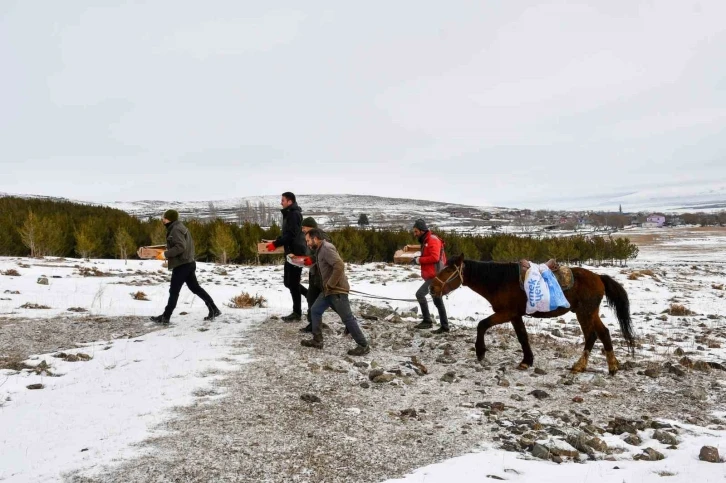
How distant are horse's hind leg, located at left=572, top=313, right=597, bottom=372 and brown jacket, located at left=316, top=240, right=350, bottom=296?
3.50 metres

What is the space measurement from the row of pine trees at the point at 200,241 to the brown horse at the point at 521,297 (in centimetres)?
2380

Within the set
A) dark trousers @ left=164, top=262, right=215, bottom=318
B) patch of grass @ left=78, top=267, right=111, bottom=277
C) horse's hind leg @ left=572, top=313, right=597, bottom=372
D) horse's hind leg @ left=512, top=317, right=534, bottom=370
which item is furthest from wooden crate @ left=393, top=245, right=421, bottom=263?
patch of grass @ left=78, top=267, right=111, bottom=277

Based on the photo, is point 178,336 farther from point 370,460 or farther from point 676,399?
point 676,399

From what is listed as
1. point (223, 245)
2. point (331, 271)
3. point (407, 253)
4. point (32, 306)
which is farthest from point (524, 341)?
point (223, 245)

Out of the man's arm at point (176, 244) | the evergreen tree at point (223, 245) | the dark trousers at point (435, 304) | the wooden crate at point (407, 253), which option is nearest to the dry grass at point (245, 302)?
A: the man's arm at point (176, 244)

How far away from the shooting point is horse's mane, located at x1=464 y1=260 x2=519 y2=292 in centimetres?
688

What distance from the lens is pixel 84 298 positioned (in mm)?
11656

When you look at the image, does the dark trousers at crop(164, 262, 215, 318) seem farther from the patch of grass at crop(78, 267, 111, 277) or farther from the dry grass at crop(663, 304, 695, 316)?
the dry grass at crop(663, 304, 695, 316)

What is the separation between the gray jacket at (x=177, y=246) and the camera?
8258 mm

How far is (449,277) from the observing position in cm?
706

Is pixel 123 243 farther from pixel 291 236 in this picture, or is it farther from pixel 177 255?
pixel 291 236

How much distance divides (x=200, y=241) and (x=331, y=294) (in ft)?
86.7

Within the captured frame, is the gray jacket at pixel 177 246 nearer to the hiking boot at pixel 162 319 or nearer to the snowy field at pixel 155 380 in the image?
the hiking boot at pixel 162 319

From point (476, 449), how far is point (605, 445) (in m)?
1.24
